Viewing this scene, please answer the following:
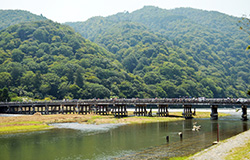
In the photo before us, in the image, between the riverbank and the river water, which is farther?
the river water

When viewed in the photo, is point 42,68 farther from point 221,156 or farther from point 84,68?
point 221,156

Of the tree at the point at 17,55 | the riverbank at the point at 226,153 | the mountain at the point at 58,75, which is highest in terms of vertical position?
the tree at the point at 17,55

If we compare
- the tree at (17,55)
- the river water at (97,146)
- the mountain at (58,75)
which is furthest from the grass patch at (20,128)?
the tree at (17,55)

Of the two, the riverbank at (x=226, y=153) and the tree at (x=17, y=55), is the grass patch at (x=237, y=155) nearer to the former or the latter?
the riverbank at (x=226, y=153)

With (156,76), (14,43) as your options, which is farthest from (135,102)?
(14,43)

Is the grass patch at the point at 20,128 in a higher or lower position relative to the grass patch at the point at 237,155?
lower

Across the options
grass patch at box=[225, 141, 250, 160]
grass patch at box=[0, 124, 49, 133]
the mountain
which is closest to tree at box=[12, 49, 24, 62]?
the mountain

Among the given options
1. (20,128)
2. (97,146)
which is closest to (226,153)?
(97,146)

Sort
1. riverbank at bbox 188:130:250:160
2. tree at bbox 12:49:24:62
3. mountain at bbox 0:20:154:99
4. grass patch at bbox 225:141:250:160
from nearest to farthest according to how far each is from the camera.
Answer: grass patch at bbox 225:141:250:160, riverbank at bbox 188:130:250:160, mountain at bbox 0:20:154:99, tree at bbox 12:49:24:62

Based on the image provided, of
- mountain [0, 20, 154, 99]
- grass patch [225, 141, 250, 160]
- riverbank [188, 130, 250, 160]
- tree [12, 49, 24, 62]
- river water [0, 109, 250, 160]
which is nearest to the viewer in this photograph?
grass patch [225, 141, 250, 160]

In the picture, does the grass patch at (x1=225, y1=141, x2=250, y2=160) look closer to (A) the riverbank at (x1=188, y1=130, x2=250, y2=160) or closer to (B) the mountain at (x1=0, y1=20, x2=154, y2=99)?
(A) the riverbank at (x1=188, y1=130, x2=250, y2=160)

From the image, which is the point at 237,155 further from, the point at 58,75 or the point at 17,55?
the point at 17,55

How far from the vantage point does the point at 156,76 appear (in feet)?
637

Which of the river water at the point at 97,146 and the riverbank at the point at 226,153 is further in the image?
the river water at the point at 97,146
